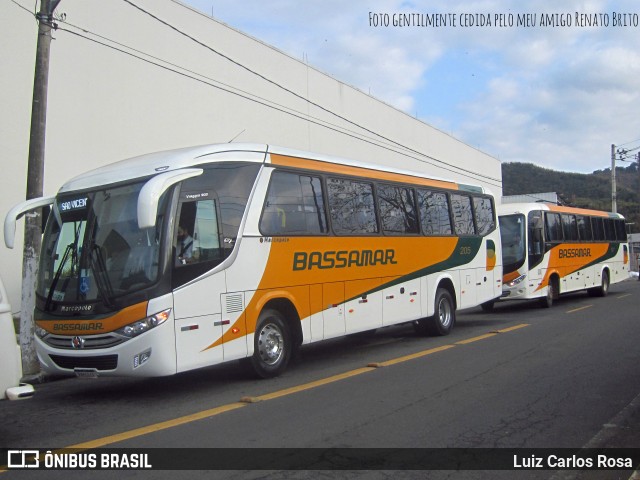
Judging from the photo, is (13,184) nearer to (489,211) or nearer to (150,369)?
(150,369)

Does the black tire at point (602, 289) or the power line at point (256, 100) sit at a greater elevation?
the power line at point (256, 100)

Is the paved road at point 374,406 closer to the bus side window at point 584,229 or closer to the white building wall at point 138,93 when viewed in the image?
the white building wall at point 138,93

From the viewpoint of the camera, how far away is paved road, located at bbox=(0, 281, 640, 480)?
5.79m

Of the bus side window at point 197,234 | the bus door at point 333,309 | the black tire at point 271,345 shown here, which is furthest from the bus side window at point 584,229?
the bus side window at point 197,234

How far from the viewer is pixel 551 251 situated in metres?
19.5

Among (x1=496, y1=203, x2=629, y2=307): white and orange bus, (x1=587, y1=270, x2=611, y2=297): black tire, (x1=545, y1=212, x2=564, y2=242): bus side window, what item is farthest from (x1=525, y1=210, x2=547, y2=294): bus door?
(x1=587, y1=270, x2=611, y2=297): black tire

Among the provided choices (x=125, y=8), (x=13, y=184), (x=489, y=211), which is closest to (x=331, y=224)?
(x=489, y=211)

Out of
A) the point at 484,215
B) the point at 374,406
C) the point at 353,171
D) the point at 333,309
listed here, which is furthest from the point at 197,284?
the point at 484,215

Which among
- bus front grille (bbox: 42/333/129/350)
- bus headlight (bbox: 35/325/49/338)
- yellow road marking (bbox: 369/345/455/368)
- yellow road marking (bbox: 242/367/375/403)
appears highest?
bus headlight (bbox: 35/325/49/338)

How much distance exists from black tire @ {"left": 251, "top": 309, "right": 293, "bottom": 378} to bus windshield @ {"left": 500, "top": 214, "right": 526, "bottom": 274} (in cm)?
1115

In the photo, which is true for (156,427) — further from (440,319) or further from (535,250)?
(535,250)

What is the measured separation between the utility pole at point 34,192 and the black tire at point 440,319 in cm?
762

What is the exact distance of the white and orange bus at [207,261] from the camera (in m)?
7.30

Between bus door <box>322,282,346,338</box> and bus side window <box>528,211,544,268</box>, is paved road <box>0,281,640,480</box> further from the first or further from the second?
bus side window <box>528,211,544,268</box>
